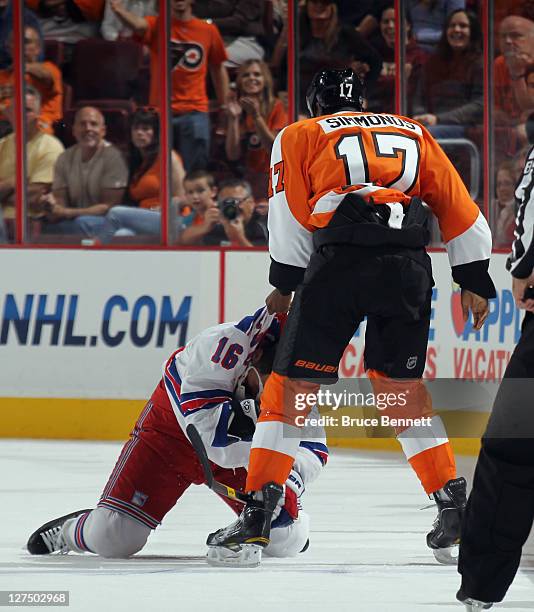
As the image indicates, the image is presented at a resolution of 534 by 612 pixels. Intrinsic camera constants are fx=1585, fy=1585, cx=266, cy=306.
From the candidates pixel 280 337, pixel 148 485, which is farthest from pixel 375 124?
pixel 148 485

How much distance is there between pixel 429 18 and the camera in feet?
24.9

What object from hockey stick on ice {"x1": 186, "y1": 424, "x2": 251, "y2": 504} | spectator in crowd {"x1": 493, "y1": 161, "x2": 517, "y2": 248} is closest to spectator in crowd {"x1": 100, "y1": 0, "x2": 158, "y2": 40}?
spectator in crowd {"x1": 493, "y1": 161, "x2": 517, "y2": 248}

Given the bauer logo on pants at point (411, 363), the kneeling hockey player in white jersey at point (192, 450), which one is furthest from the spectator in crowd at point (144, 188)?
the bauer logo on pants at point (411, 363)

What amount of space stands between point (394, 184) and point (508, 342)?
313 cm

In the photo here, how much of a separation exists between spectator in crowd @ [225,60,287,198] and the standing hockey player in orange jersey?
141 inches

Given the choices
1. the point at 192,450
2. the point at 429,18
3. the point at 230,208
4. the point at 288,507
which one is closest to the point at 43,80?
the point at 230,208

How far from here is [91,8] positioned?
768cm

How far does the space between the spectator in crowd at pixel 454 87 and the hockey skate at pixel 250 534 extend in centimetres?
402

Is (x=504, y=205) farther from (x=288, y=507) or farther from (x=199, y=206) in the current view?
(x=288, y=507)

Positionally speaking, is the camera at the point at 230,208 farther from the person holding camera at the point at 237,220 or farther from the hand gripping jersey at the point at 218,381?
the hand gripping jersey at the point at 218,381

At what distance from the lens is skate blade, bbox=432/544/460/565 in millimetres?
3924

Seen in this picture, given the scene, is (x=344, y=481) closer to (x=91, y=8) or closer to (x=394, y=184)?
(x=394, y=184)

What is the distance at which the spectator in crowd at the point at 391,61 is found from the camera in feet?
24.8

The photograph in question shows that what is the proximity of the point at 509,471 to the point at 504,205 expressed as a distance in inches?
186
